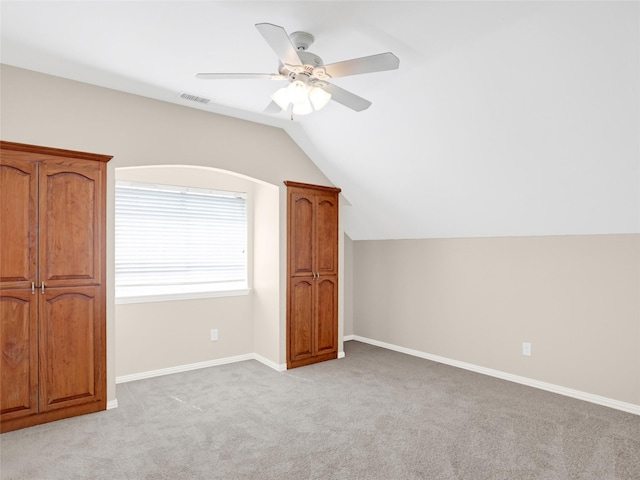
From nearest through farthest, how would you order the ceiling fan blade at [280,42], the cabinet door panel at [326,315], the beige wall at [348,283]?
the ceiling fan blade at [280,42]
the cabinet door panel at [326,315]
the beige wall at [348,283]

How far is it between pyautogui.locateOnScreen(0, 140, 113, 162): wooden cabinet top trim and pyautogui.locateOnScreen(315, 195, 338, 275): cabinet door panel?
7.51ft

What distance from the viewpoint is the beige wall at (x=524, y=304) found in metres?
3.44

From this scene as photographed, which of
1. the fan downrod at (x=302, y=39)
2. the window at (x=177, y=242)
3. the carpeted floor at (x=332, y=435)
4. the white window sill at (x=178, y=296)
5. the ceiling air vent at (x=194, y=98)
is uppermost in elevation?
the ceiling air vent at (x=194, y=98)

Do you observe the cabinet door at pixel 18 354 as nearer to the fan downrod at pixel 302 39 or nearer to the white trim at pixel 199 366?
the white trim at pixel 199 366

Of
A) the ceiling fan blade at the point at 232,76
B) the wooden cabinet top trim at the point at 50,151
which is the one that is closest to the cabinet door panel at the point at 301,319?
the wooden cabinet top trim at the point at 50,151

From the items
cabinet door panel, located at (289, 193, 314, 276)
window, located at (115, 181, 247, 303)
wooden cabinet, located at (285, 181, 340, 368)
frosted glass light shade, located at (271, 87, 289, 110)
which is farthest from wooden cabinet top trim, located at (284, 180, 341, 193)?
frosted glass light shade, located at (271, 87, 289, 110)

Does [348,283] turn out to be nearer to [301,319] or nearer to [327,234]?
[327,234]

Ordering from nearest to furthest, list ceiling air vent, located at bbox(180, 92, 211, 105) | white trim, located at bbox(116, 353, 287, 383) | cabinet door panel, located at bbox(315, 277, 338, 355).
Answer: ceiling air vent, located at bbox(180, 92, 211, 105), white trim, located at bbox(116, 353, 287, 383), cabinet door panel, located at bbox(315, 277, 338, 355)

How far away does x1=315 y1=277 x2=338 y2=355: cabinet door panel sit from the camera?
4750mm

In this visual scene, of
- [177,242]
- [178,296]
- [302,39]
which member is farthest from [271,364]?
[302,39]

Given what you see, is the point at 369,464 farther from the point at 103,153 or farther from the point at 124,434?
the point at 103,153

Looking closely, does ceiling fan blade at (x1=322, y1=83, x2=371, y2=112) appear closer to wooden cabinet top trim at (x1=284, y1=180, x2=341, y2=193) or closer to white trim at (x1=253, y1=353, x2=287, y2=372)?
wooden cabinet top trim at (x1=284, y1=180, x2=341, y2=193)

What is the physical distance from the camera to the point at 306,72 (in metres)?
2.36

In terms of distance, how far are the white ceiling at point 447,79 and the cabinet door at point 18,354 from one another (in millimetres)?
1783
